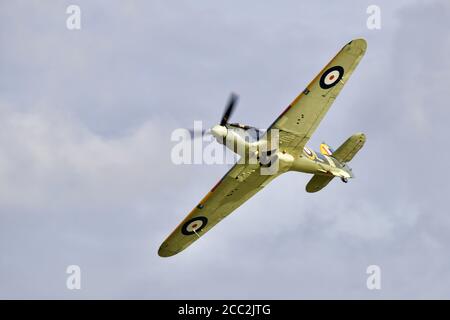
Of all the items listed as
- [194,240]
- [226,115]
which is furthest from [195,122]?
[194,240]

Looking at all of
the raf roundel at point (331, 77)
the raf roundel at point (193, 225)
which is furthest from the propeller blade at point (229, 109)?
the raf roundel at point (193, 225)

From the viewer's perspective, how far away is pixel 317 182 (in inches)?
1741

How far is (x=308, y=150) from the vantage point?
4228 centimetres

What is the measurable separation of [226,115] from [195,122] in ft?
4.37

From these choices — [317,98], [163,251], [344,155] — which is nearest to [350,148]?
[344,155]

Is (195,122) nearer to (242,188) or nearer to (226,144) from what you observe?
(226,144)

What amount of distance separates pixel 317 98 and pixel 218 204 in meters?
7.27

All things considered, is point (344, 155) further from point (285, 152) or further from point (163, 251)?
point (163, 251)

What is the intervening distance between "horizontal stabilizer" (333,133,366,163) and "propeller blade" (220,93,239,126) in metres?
7.89

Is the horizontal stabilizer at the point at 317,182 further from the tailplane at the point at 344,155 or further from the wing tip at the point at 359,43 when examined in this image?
the wing tip at the point at 359,43

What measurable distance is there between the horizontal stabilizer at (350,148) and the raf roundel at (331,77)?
20.0ft

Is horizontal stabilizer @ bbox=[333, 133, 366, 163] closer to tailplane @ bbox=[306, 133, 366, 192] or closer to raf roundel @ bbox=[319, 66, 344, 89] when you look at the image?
tailplane @ bbox=[306, 133, 366, 192]

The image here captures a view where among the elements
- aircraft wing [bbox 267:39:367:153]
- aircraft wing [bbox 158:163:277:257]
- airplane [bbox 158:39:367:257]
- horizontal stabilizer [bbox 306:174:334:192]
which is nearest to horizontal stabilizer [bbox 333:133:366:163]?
airplane [bbox 158:39:367:257]

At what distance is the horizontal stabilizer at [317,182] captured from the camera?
145ft
